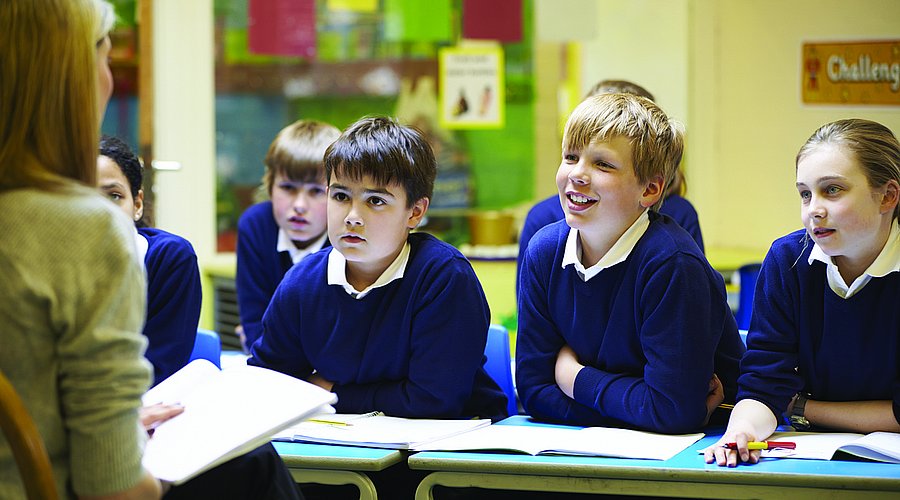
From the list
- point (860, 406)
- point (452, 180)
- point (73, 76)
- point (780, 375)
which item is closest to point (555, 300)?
point (780, 375)

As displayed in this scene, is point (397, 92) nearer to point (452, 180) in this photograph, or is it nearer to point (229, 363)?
point (452, 180)

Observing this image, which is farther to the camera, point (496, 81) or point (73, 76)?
point (496, 81)

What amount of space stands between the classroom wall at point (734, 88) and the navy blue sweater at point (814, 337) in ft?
7.38

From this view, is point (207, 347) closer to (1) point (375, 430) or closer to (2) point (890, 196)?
(1) point (375, 430)

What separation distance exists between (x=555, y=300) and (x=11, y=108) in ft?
3.86

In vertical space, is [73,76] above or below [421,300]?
above

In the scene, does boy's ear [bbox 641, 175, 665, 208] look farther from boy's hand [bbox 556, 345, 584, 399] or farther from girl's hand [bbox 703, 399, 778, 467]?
girl's hand [bbox 703, 399, 778, 467]

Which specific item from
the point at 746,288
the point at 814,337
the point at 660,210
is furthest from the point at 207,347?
the point at 746,288

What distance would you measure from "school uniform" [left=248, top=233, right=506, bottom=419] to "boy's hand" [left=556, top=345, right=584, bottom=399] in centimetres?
16

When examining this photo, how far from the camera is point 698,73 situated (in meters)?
4.43

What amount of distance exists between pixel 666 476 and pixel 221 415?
2.26ft

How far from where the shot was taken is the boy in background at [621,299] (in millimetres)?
1962

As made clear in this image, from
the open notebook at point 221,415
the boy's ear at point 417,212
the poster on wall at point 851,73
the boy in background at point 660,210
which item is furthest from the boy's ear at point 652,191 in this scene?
the poster on wall at point 851,73

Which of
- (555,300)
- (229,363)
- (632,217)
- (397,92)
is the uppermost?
(397,92)
